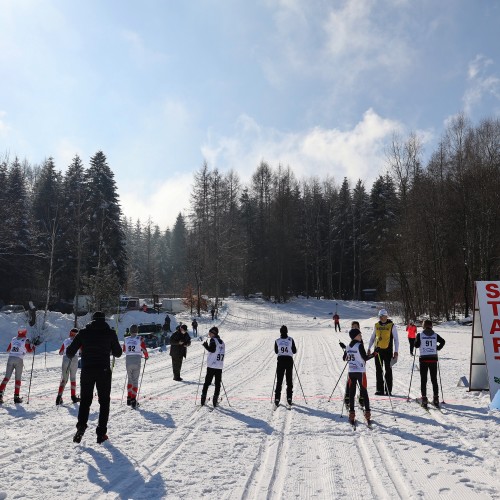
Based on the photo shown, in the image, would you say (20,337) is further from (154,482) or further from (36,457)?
(154,482)

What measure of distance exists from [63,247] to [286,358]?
3878 centimetres

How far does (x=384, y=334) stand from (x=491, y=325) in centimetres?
263

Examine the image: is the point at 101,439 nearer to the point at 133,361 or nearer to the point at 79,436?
the point at 79,436

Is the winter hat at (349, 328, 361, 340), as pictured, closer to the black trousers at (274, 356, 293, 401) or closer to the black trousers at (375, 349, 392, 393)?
the black trousers at (274, 356, 293, 401)

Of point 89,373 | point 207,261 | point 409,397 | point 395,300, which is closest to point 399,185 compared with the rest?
point 395,300

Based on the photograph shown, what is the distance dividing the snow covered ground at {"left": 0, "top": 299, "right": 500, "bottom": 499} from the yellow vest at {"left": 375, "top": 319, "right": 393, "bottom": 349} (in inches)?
51.6

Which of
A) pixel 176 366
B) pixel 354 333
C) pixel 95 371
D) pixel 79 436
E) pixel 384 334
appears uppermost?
pixel 354 333

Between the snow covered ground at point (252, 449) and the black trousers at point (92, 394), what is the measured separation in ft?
1.00

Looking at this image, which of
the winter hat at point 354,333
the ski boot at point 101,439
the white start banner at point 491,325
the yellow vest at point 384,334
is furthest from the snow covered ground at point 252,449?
the winter hat at point 354,333

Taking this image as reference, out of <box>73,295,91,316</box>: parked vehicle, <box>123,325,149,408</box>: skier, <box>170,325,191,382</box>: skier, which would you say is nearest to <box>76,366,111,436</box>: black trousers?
<box>123,325,149,408</box>: skier

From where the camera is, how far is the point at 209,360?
992cm

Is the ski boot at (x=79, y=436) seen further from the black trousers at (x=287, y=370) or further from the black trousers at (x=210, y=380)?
the black trousers at (x=287, y=370)

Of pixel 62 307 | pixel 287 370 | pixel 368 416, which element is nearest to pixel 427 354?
pixel 368 416

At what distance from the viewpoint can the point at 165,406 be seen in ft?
32.2
